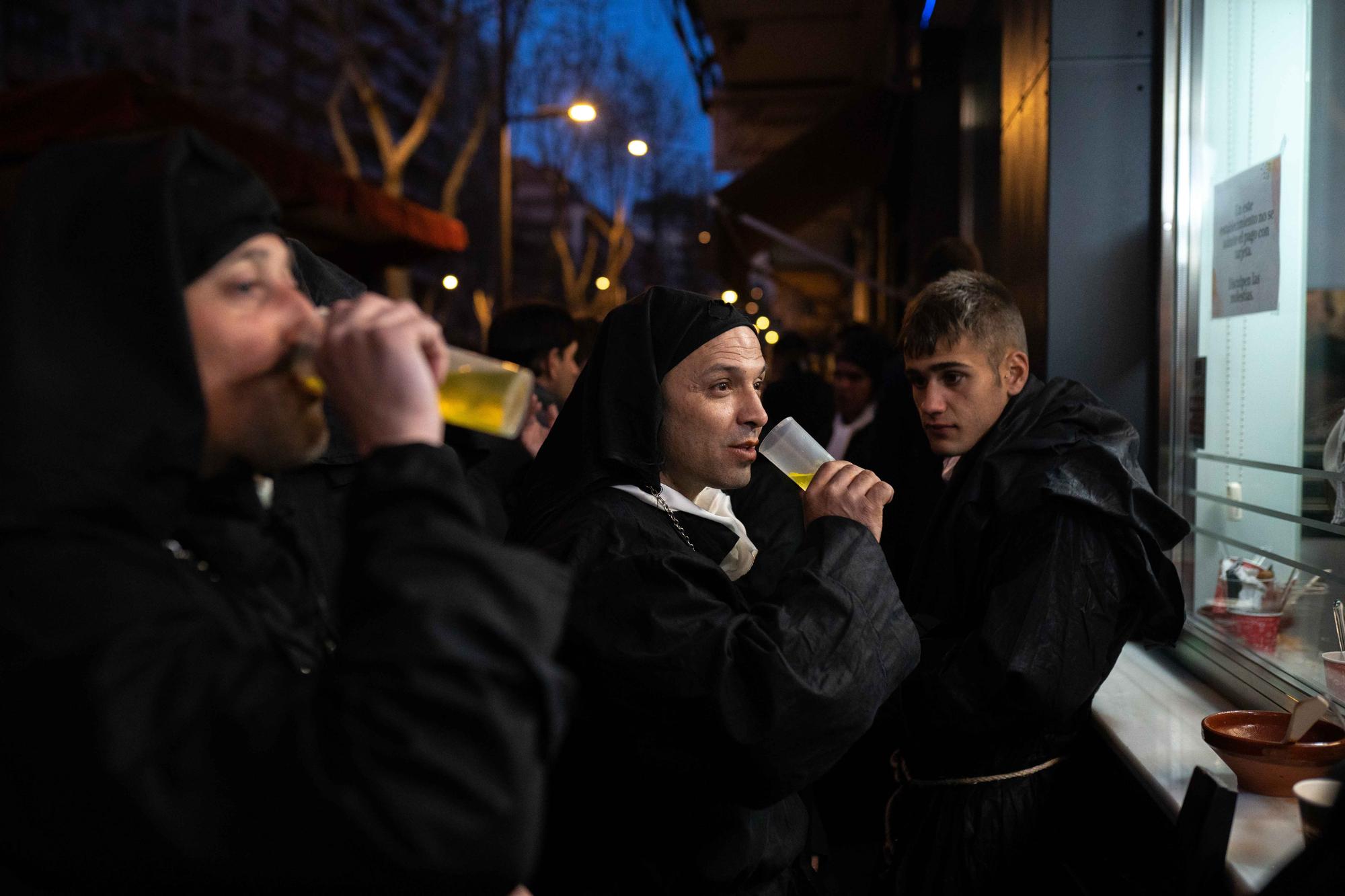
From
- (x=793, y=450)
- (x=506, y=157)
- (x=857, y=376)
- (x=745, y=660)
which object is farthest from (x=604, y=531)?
(x=506, y=157)

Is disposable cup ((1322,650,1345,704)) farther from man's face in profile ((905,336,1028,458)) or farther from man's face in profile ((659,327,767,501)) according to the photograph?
man's face in profile ((659,327,767,501))

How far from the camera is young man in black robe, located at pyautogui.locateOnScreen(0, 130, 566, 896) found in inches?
43.4

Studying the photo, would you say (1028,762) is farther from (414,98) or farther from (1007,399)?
(414,98)

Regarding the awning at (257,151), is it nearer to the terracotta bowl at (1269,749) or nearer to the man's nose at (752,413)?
the man's nose at (752,413)

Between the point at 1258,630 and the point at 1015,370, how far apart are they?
1071 millimetres

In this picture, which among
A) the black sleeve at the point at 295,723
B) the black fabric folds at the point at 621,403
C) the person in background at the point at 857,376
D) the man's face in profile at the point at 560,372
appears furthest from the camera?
the person in background at the point at 857,376

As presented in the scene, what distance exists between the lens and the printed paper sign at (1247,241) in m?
3.19

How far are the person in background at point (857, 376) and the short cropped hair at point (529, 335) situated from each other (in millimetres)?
2066

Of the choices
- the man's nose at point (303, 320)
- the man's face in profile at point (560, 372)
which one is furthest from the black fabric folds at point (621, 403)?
the man's face in profile at point (560, 372)

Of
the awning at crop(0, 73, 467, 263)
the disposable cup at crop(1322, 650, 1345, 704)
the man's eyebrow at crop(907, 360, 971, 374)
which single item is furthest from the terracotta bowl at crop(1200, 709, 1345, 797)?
the awning at crop(0, 73, 467, 263)

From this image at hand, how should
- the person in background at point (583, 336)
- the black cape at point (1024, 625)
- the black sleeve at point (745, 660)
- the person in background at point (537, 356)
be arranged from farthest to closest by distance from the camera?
the person in background at point (583, 336) → the person in background at point (537, 356) → the black cape at point (1024, 625) → the black sleeve at point (745, 660)

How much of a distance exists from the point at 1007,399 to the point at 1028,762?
1.03m

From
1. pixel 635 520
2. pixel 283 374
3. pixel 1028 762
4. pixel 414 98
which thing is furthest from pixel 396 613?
pixel 414 98

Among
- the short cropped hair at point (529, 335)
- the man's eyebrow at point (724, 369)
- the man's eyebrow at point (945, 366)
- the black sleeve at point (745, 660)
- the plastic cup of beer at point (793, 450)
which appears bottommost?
the black sleeve at point (745, 660)
